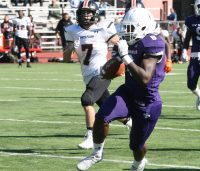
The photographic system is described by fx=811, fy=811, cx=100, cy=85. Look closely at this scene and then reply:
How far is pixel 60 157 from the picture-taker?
874 cm

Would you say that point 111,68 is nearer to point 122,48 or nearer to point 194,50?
point 122,48

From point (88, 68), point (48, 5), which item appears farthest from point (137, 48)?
point (48, 5)

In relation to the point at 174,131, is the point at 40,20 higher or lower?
lower

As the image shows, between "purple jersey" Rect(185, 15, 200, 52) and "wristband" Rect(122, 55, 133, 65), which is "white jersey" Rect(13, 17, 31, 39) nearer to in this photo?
"purple jersey" Rect(185, 15, 200, 52)

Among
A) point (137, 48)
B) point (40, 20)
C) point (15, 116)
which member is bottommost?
point (40, 20)

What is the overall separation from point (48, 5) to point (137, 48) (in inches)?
1209

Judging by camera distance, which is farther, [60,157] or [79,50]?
[79,50]

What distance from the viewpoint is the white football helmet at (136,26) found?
22.8 feet

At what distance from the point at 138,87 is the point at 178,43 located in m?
23.9

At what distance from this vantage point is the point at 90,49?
980cm

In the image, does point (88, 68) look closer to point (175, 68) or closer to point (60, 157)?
point (60, 157)

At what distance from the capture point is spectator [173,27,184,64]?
97.8 ft

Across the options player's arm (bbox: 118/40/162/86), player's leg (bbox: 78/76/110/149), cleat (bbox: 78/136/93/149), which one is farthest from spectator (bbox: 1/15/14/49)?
player's arm (bbox: 118/40/162/86)

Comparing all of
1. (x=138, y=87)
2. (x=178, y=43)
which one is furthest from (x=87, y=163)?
(x=178, y=43)
